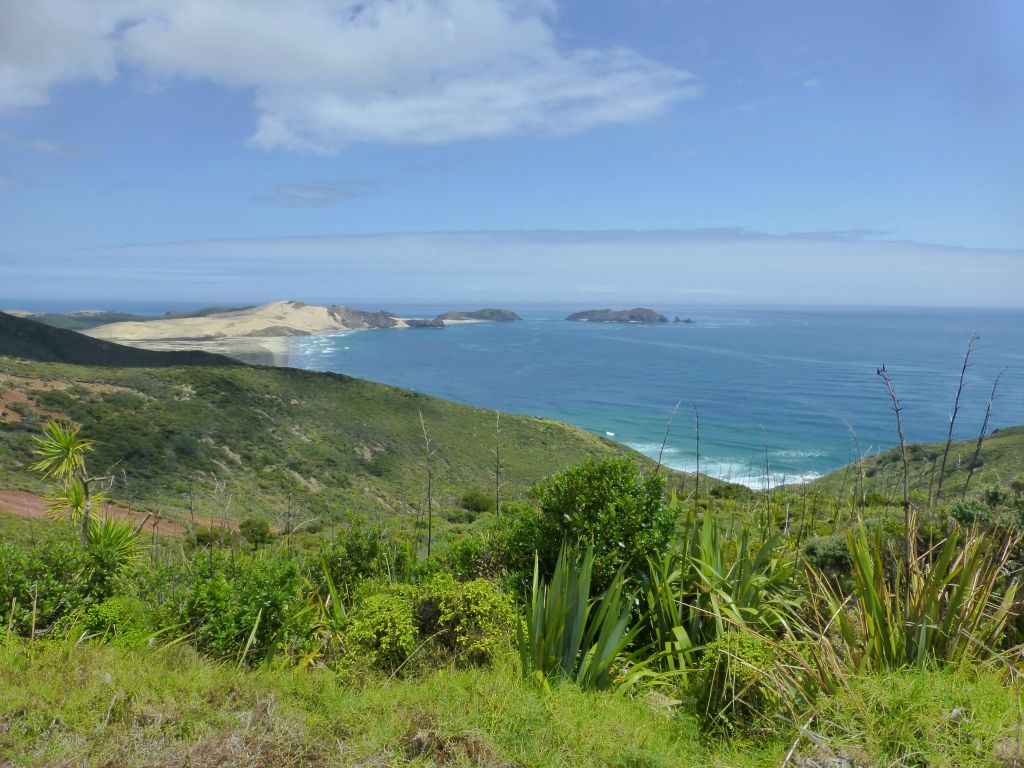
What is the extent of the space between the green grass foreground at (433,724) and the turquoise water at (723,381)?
33.0ft

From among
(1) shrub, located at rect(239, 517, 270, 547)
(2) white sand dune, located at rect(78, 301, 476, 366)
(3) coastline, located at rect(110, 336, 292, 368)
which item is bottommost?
(1) shrub, located at rect(239, 517, 270, 547)

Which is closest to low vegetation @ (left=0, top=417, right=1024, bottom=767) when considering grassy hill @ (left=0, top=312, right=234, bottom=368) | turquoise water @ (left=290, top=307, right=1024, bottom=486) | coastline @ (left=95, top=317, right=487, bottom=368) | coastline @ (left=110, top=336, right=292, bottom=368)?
turquoise water @ (left=290, top=307, right=1024, bottom=486)

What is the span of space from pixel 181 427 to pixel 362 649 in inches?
1211

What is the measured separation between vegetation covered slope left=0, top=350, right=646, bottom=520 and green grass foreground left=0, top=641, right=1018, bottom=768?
56.1 feet

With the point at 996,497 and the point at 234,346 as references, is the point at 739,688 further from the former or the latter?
the point at 234,346

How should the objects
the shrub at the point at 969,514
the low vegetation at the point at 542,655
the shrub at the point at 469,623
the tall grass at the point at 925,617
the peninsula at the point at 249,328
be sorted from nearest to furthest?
1. the low vegetation at the point at 542,655
2. the tall grass at the point at 925,617
3. the shrub at the point at 469,623
4. the shrub at the point at 969,514
5. the peninsula at the point at 249,328

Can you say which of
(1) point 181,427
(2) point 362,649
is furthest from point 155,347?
(2) point 362,649

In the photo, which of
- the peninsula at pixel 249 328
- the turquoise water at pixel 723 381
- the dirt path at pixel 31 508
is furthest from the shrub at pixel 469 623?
the peninsula at pixel 249 328

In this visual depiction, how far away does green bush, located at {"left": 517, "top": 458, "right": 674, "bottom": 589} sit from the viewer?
4.64 m

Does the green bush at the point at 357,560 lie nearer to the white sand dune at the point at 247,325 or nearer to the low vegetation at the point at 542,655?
the low vegetation at the point at 542,655

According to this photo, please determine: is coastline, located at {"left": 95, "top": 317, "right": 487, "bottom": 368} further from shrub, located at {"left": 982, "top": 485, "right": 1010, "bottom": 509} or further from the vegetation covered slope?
shrub, located at {"left": 982, "top": 485, "right": 1010, "bottom": 509}

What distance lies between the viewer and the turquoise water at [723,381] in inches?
1928

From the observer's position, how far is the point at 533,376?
295 feet

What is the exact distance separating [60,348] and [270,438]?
1095 inches
